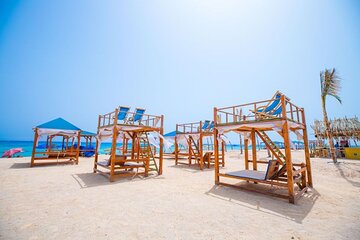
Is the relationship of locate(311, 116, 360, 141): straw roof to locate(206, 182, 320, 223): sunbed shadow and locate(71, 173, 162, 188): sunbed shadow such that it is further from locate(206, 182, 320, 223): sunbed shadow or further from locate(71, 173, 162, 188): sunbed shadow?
locate(71, 173, 162, 188): sunbed shadow

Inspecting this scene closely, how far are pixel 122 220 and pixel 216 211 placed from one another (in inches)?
111

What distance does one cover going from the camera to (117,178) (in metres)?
9.52

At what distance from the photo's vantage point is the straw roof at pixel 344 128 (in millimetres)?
19828

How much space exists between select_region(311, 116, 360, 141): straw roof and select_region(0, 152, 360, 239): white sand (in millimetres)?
18933

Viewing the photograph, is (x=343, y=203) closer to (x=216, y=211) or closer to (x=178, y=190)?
(x=216, y=211)

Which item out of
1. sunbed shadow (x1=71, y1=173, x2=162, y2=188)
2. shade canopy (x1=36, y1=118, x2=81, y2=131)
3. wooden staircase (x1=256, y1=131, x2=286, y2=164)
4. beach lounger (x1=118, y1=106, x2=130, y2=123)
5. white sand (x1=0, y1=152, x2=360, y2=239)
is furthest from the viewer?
shade canopy (x1=36, y1=118, x2=81, y2=131)

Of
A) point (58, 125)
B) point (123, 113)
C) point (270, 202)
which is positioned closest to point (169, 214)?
point (270, 202)

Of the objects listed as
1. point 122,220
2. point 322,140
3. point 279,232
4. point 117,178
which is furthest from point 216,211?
point 322,140

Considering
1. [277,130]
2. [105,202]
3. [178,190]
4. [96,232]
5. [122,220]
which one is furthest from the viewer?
[178,190]

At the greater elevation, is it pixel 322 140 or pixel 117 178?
pixel 322 140

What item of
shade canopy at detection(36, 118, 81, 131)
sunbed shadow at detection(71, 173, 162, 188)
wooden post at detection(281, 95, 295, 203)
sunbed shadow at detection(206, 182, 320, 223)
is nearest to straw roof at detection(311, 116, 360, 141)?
sunbed shadow at detection(206, 182, 320, 223)

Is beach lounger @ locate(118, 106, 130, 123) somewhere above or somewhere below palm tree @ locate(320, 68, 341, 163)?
below

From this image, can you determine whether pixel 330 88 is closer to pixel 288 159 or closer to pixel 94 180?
pixel 288 159

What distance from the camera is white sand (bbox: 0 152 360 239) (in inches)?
142
